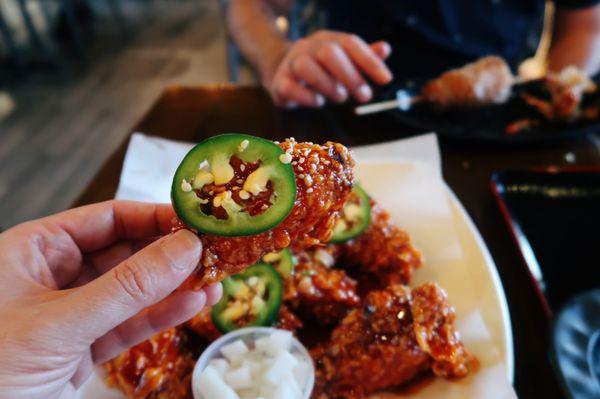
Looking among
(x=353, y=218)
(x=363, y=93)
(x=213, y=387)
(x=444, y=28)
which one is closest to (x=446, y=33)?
(x=444, y=28)

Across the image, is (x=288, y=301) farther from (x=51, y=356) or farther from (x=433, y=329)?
(x=51, y=356)

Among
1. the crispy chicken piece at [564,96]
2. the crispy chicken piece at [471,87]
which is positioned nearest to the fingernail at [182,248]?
the crispy chicken piece at [471,87]

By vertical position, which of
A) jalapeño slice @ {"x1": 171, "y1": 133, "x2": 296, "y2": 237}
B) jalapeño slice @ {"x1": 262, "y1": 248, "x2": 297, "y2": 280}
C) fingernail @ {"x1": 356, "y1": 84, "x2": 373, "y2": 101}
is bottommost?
jalapeño slice @ {"x1": 262, "y1": 248, "x2": 297, "y2": 280}

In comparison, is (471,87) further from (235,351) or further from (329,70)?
(235,351)

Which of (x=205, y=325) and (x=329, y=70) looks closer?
(x=205, y=325)

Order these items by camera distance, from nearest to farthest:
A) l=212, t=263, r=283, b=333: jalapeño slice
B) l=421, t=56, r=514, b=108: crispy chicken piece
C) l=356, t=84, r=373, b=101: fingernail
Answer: l=212, t=263, r=283, b=333: jalapeño slice, l=356, t=84, r=373, b=101: fingernail, l=421, t=56, r=514, b=108: crispy chicken piece

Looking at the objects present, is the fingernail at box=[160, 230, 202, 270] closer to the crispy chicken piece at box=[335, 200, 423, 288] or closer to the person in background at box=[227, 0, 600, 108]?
the crispy chicken piece at box=[335, 200, 423, 288]

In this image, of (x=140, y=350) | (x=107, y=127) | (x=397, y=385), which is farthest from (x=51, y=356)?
(x=107, y=127)

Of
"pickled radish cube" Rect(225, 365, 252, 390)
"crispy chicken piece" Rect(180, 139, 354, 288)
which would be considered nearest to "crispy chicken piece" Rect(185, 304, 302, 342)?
"pickled radish cube" Rect(225, 365, 252, 390)
